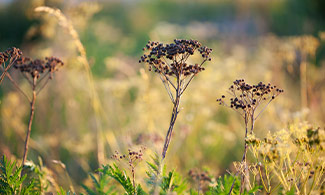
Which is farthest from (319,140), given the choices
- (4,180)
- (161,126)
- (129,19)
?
(129,19)

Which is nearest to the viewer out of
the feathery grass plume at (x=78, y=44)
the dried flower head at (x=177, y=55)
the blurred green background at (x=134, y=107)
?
the dried flower head at (x=177, y=55)

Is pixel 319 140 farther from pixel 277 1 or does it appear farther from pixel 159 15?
pixel 159 15

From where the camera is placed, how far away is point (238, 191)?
1979 mm

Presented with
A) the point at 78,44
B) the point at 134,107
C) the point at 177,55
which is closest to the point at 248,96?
the point at 177,55

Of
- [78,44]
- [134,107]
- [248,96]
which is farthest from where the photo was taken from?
[134,107]

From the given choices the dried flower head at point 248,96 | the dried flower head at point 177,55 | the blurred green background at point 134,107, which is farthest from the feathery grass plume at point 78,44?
the dried flower head at point 248,96

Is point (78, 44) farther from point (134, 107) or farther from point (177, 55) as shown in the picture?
point (134, 107)

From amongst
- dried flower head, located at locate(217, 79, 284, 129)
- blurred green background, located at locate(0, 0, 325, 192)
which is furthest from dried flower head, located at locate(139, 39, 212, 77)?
blurred green background, located at locate(0, 0, 325, 192)

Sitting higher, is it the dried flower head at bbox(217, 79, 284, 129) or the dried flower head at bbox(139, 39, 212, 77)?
the dried flower head at bbox(139, 39, 212, 77)

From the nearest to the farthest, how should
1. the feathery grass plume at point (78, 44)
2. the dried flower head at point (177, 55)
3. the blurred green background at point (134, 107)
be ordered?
the dried flower head at point (177, 55) → the feathery grass plume at point (78, 44) → the blurred green background at point (134, 107)

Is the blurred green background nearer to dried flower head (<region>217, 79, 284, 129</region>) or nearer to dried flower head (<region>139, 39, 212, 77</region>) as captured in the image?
dried flower head (<region>217, 79, 284, 129</region>)

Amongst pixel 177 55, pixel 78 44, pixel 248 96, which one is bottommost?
pixel 248 96

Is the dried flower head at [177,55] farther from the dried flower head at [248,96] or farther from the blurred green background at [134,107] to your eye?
the blurred green background at [134,107]

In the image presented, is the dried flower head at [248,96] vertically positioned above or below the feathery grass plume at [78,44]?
below
